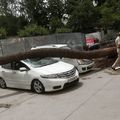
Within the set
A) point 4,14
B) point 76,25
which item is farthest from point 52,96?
point 4,14

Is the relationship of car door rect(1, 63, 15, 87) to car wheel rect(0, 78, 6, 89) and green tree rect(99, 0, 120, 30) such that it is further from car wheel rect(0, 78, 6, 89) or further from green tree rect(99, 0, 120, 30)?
green tree rect(99, 0, 120, 30)

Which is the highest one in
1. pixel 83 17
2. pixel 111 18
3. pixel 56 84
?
pixel 83 17

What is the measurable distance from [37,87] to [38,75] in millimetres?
496

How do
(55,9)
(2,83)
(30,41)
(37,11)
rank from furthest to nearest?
(37,11)
(55,9)
(30,41)
(2,83)

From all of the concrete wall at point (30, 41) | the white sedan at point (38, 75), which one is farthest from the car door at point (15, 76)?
the concrete wall at point (30, 41)

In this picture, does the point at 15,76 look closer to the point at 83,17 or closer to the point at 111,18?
the point at 111,18

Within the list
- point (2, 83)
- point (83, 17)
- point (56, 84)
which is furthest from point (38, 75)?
point (83, 17)

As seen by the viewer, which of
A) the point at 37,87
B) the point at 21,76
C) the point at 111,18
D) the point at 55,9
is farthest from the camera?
the point at 55,9

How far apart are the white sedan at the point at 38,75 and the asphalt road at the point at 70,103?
307 mm

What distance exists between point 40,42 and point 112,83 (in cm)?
1313

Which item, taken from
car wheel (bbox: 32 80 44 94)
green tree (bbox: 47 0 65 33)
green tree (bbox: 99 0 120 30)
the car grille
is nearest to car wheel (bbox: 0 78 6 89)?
car wheel (bbox: 32 80 44 94)

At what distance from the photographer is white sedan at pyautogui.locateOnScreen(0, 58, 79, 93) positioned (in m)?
12.3

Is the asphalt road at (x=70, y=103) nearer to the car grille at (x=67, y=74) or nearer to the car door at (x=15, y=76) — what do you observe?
the car door at (x=15, y=76)

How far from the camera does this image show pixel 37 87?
41.4 feet
